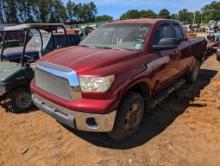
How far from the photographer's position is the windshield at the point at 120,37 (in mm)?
4609

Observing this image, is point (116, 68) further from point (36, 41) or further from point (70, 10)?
point (70, 10)

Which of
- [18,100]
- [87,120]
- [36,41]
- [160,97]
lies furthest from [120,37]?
[36,41]

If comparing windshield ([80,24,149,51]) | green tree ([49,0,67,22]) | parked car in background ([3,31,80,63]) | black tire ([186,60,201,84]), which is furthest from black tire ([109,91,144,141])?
green tree ([49,0,67,22])

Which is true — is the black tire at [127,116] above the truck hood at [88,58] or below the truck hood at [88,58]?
below

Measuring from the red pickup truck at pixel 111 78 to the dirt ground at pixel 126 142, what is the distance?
0.36m

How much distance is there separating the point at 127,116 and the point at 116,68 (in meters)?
0.82

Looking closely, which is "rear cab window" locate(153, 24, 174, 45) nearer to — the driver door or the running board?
the driver door

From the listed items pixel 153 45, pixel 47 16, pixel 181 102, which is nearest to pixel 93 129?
pixel 153 45

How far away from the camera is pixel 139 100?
4250 mm

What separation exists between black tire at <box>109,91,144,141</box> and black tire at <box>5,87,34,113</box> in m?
2.47

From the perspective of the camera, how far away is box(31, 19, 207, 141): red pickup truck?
11.8ft

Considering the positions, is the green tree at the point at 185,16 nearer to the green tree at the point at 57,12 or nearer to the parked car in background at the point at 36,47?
the green tree at the point at 57,12

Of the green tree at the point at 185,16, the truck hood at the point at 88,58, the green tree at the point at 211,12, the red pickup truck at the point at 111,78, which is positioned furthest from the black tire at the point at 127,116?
the green tree at the point at 185,16

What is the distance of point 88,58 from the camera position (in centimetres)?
403
